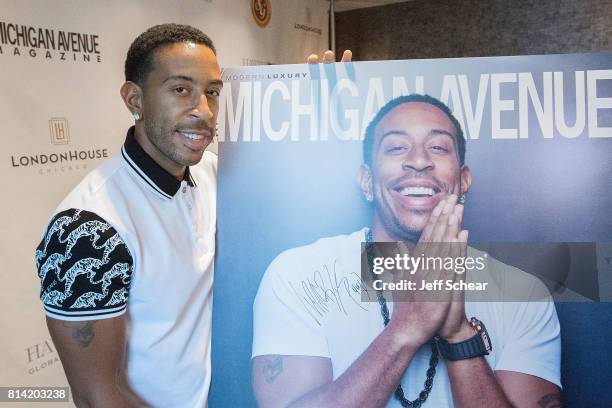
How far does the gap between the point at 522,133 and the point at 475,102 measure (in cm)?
11

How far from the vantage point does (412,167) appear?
1.03 metres

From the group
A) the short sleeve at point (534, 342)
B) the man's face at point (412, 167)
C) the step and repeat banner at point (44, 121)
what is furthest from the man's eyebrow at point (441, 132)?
the step and repeat banner at point (44, 121)

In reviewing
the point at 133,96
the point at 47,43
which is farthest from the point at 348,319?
the point at 47,43

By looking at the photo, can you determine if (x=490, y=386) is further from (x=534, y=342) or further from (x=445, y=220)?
(x=445, y=220)

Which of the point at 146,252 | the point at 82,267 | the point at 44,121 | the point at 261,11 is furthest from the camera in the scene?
the point at 261,11

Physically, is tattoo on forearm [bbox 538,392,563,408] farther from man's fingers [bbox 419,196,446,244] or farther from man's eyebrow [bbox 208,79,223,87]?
man's eyebrow [bbox 208,79,223,87]

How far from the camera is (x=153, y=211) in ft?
3.29

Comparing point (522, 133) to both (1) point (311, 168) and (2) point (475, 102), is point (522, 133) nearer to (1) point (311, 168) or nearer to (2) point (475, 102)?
(2) point (475, 102)

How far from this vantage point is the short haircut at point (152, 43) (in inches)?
39.4

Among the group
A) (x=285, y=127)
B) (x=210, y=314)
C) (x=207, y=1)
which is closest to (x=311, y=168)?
(x=285, y=127)

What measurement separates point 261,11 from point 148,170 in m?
2.52

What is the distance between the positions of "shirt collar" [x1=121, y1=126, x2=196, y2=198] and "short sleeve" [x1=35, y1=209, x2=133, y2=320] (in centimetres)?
14

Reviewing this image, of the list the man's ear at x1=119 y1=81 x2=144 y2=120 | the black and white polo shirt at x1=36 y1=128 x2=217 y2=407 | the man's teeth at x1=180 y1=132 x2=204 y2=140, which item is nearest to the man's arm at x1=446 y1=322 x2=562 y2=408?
the black and white polo shirt at x1=36 y1=128 x2=217 y2=407

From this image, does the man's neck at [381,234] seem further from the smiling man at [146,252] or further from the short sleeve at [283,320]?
the smiling man at [146,252]
